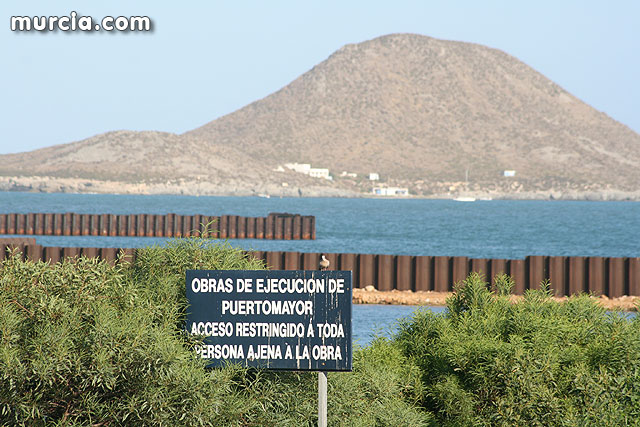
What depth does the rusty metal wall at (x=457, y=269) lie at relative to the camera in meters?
26.0

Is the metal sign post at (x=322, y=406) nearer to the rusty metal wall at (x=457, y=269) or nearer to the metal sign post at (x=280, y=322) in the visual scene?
the metal sign post at (x=280, y=322)

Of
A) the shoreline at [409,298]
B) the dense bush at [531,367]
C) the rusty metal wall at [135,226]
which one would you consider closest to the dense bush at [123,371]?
the dense bush at [531,367]

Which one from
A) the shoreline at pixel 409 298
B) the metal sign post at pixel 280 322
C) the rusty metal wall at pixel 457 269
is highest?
the metal sign post at pixel 280 322

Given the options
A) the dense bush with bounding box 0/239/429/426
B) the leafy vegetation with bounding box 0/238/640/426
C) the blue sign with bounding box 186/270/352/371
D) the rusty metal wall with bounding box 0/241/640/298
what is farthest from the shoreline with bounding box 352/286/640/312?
the blue sign with bounding box 186/270/352/371

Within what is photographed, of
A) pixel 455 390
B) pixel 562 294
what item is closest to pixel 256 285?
pixel 455 390

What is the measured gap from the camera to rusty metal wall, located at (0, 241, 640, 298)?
1024 inches

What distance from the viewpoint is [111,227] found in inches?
2477

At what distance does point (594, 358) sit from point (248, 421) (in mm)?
4034

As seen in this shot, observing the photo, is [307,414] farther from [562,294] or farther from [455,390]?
[562,294]

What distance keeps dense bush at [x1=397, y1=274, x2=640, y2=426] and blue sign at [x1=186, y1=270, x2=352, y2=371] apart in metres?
2.14

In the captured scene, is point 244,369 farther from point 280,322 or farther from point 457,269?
point 457,269

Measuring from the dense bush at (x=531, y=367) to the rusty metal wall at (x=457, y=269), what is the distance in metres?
14.6

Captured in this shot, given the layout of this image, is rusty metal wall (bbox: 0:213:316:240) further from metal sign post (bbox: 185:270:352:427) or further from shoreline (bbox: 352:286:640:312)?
metal sign post (bbox: 185:270:352:427)

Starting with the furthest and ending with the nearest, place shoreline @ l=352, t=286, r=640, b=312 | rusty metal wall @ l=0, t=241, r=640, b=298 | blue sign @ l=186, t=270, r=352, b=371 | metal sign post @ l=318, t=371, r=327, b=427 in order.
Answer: rusty metal wall @ l=0, t=241, r=640, b=298 → shoreline @ l=352, t=286, r=640, b=312 → blue sign @ l=186, t=270, r=352, b=371 → metal sign post @ l=318, t=371, r=327, b=427
